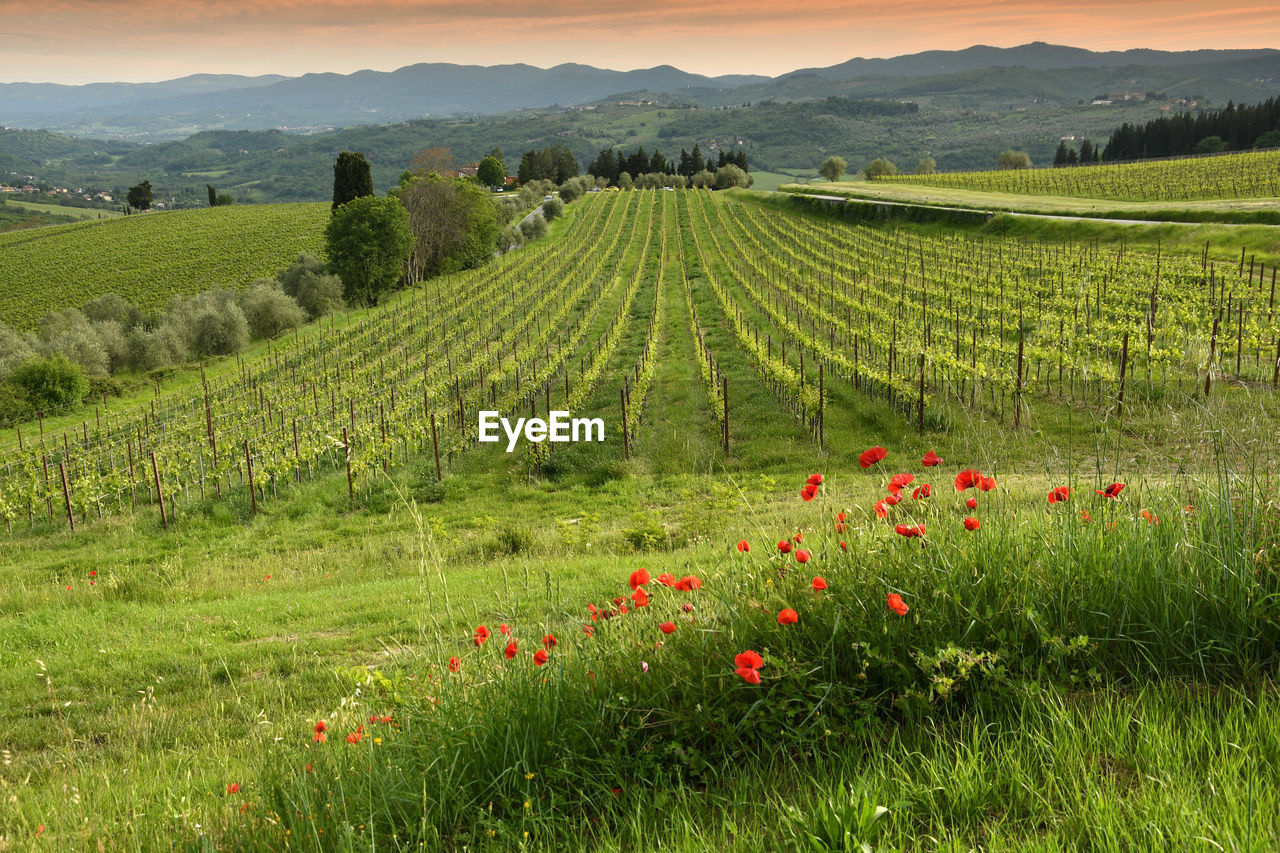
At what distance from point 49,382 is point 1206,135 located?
12263cm

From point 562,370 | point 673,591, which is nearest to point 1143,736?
point 673,591

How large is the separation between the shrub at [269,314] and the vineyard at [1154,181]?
64252 mm

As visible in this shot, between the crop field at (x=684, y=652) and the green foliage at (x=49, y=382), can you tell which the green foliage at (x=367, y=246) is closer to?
the green foliage at (x=49, y=382)

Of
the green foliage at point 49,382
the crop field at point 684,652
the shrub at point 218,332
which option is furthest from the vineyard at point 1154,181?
the green foliage at point 49,382

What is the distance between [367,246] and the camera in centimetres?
5231

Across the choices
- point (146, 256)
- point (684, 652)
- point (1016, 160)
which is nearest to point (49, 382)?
point (684, 652)

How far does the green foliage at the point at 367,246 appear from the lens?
52.8 m

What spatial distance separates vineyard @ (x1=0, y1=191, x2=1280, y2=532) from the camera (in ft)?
62.4

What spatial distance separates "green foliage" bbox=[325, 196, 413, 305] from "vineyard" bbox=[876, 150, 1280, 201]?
189 feet

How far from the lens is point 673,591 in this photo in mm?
4711

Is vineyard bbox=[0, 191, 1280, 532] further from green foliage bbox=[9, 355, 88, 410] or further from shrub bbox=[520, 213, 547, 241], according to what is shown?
shrub bbox=[520, 213, 547, 241]

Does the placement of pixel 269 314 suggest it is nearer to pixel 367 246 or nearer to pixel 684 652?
pixel 367 246

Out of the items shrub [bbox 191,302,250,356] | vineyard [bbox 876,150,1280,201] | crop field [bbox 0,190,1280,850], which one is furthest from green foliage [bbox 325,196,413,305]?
vineyard [bbox 876,150,1280,201]

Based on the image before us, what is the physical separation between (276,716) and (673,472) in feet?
44.2
